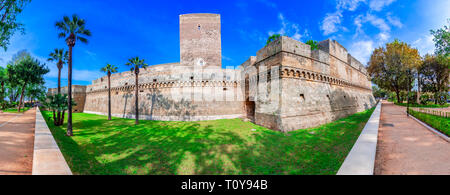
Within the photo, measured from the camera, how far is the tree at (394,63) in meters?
24.5

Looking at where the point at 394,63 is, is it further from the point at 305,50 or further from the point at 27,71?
the point at 27,71

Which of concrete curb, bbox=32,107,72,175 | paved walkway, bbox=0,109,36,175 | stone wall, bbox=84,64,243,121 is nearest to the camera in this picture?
concrete curb, bbox=32,107,72,175

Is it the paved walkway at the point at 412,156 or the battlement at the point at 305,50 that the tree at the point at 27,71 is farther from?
the paved walkway at the point at 412,156

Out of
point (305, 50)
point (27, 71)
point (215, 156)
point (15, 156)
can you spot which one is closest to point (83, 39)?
point (15, 156)

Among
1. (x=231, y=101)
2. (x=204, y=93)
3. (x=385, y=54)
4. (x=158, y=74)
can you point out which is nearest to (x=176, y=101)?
(x=204, y=93)

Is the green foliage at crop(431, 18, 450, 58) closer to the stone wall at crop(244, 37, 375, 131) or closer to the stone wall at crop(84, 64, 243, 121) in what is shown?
the stone wall at crop(244, 37, 375, 131)

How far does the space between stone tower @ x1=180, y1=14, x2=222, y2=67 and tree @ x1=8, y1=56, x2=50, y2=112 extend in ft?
88.2

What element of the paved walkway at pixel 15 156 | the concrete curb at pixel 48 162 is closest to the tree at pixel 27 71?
the paved walkway at pixel 15 156

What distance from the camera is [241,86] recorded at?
18.5m

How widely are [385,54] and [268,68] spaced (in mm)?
30367

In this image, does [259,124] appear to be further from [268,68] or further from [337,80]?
[337,80]

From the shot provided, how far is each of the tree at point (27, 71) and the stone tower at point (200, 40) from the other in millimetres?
26872

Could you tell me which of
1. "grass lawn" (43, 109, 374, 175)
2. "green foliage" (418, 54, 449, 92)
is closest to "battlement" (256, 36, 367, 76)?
"grass lawn" (43, 109, 374, 175)

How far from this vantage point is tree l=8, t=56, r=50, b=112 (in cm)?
2380
